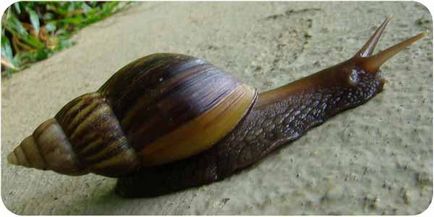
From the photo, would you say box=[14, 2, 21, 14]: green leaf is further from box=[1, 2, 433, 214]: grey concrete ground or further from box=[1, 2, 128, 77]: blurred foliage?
box=[1, 2, 433, 214]: grey concrete ground

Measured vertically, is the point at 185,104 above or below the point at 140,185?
above

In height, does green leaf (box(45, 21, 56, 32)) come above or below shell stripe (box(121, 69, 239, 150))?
below

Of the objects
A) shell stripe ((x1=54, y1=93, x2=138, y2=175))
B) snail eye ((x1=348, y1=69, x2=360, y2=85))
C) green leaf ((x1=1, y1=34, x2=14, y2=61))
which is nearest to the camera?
shell stripe ((x1=54, y1=93, x2=138, y2=175))

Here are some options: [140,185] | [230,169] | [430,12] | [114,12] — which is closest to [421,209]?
[230,169]

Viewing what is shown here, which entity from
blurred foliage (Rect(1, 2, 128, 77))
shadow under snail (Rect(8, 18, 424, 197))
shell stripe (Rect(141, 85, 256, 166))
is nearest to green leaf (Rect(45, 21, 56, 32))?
blurred foliage (Rect(1, 2, 128, 77))

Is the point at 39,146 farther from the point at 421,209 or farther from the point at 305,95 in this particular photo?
the point at 421,209

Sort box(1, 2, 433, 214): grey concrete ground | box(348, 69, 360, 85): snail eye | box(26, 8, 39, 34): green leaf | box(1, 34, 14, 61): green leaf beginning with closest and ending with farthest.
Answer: box(1, 2, 433, 214): grey concrete ground, box(348, 69, 360, 85): snail eye, box(1, 34, 14, 61): green leaf, box(26, 8, 39, 34): green leaf
